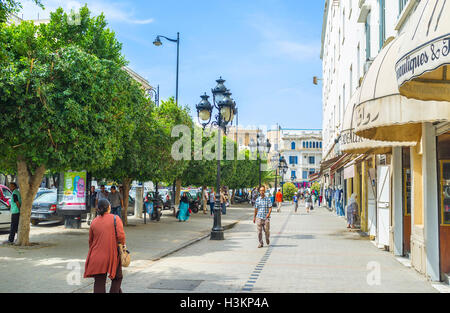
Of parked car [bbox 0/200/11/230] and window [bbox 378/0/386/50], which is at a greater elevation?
window [bbox 378/0/386/50]

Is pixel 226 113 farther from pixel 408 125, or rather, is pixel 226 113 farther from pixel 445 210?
pixel 445 210

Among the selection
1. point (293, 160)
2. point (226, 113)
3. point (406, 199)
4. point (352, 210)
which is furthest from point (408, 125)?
point (293, 160)

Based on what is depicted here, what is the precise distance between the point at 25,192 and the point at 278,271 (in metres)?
7.40

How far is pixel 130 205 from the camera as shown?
2820 cm

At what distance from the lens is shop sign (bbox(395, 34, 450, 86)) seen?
4594mm

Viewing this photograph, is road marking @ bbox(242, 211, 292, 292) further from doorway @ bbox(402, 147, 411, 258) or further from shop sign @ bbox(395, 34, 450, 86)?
shop sign @ bbox(395, 34, 450, 86)

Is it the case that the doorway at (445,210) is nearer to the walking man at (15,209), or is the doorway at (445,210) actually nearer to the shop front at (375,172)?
the shop front at (375,172)

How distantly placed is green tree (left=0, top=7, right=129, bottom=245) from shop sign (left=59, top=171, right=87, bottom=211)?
363cm

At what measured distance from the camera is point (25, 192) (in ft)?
42.4

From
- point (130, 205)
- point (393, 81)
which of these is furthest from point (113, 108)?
point (130, 205)

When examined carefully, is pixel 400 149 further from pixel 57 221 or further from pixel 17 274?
pixel 57 221

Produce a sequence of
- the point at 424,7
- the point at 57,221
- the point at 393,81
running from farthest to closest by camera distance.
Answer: the point at 57,221
the point at 393,81
the point at 424,7

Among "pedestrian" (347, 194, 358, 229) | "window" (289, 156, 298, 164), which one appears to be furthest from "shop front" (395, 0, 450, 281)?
"window" (289, 156, 298, 164)
